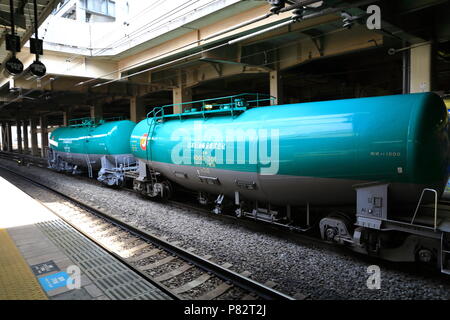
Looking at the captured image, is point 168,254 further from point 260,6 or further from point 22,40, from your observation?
point 22,40

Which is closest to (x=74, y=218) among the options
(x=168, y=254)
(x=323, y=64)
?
(x=168, y=254)

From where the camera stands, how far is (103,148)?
1537cm

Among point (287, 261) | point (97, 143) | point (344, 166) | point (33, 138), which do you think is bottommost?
point (287, 261)

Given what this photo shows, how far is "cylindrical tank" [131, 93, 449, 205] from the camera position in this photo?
17.7 feet

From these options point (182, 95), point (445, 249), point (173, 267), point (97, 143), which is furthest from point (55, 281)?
point (182, 95)

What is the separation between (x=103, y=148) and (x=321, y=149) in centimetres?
1224

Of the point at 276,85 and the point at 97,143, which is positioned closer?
the point at 276,85

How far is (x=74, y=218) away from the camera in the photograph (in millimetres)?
10031

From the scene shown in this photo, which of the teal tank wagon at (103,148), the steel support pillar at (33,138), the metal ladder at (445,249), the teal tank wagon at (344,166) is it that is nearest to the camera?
the metal ladder at (445,249)

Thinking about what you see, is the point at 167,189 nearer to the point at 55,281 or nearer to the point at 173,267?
the point at 173,267

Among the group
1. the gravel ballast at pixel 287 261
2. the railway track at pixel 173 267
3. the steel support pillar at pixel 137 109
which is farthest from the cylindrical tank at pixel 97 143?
the railway track at pixel 173 267

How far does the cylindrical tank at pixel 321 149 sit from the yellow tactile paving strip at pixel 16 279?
484cm

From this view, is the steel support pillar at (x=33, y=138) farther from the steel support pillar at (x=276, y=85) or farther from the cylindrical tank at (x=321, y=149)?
the cylindrical tank at (x=321, y=149)

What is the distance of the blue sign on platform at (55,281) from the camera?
178 inches
